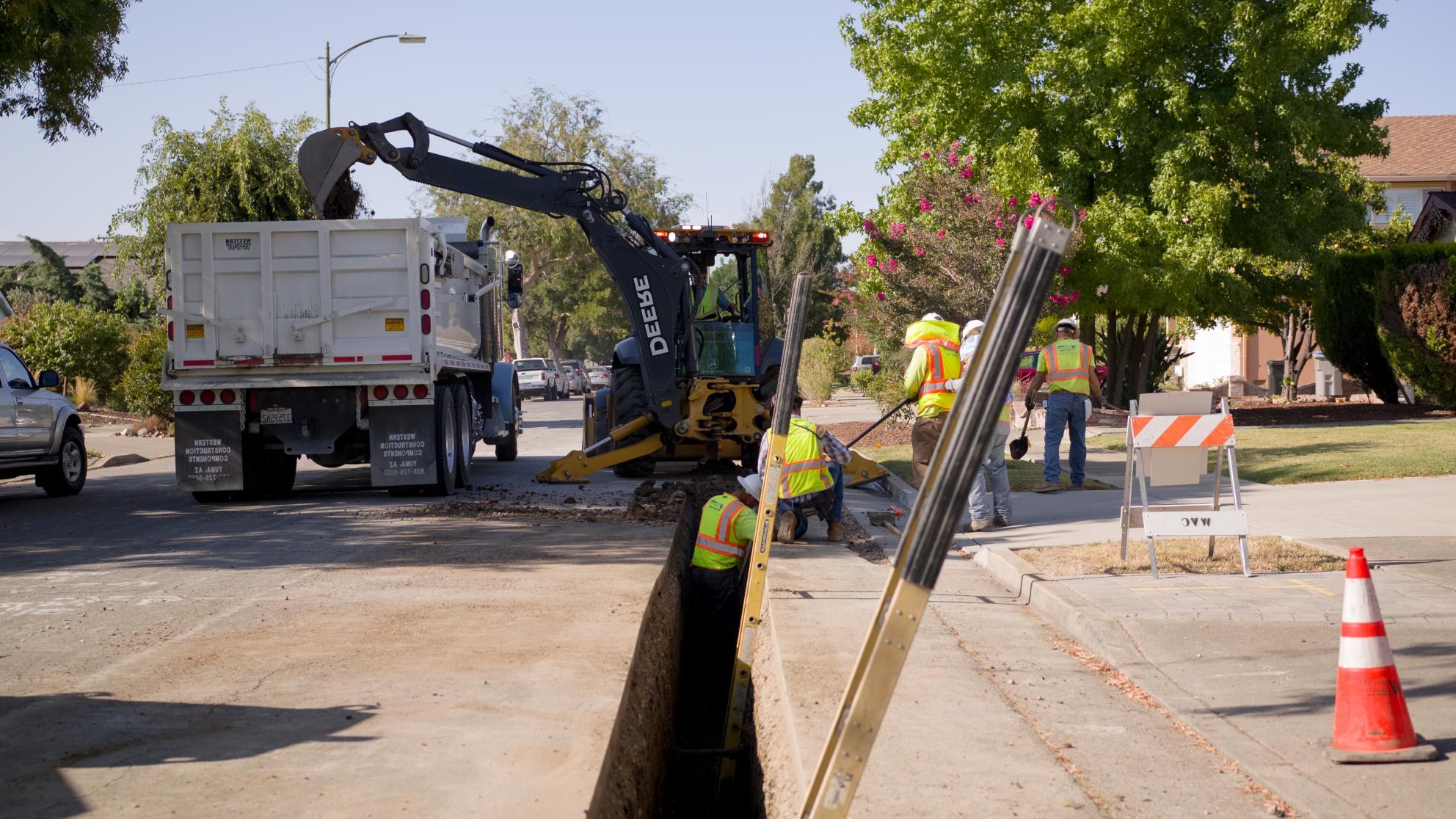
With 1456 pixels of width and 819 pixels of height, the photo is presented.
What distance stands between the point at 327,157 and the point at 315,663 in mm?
9007

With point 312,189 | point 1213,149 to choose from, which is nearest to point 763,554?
point 312,189

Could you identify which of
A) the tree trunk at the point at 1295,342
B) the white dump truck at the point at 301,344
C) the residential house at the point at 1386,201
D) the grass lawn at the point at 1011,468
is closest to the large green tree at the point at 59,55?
the white dump truck at the point at 301,344

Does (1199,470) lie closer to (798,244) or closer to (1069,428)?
(1069,428)

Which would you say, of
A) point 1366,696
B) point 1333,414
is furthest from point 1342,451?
point 1366,696

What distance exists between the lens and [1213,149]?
21844 mm

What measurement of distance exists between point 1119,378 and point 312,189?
59.4ft

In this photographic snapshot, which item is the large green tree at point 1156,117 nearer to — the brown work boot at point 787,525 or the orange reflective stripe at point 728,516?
the brown work boot at point 787,525

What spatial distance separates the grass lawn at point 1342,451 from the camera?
43.4 ft

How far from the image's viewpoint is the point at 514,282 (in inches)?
695

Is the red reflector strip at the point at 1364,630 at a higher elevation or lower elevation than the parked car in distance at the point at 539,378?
lower

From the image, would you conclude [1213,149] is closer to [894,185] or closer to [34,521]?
[894,185]

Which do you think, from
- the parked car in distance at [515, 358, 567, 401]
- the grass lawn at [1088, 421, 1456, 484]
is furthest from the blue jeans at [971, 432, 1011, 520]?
the parked car in distance at [515, 358, 567, 401]

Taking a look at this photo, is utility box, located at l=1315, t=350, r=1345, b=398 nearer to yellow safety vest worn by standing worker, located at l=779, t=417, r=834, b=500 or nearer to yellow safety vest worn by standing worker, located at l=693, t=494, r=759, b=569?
yellow safety vest worn by standing worker, located at l=779, t=417, r=834, b=500

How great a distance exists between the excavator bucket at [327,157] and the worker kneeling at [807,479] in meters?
6.25
